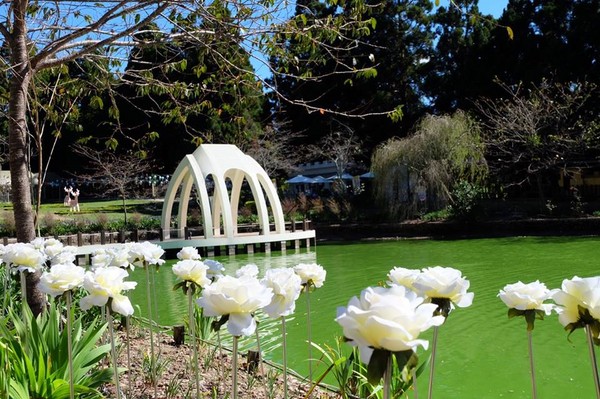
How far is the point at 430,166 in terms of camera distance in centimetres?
2300

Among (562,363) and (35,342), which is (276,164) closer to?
(562,363)

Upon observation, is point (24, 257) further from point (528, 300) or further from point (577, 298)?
point (577, 298)

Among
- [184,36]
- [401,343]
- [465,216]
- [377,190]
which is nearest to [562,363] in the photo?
[184,36]

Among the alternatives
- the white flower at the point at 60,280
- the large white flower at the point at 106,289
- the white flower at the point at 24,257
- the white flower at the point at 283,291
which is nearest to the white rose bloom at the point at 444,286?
the white flower at the point at 283,291

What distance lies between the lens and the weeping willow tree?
75.5ft

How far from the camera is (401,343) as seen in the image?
123 centimetres

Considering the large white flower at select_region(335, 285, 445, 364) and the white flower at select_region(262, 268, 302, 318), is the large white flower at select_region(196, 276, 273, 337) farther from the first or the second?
the large white flower at select_region(335, 285, 445, 364)

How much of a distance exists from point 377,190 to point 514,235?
5778 millimetres

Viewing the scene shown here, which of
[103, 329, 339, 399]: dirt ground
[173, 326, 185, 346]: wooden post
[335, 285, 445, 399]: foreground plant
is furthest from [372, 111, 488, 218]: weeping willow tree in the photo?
[335, 285, 445, 399]: foreground plant

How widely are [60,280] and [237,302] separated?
3.64 ft

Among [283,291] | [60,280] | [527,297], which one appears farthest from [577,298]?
[60,280]

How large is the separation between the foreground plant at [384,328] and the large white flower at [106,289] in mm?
1320

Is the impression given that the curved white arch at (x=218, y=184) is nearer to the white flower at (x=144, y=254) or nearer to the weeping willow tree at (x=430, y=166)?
the weeping willow tree at (x=430, y=166)

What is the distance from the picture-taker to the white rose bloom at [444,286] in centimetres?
198
